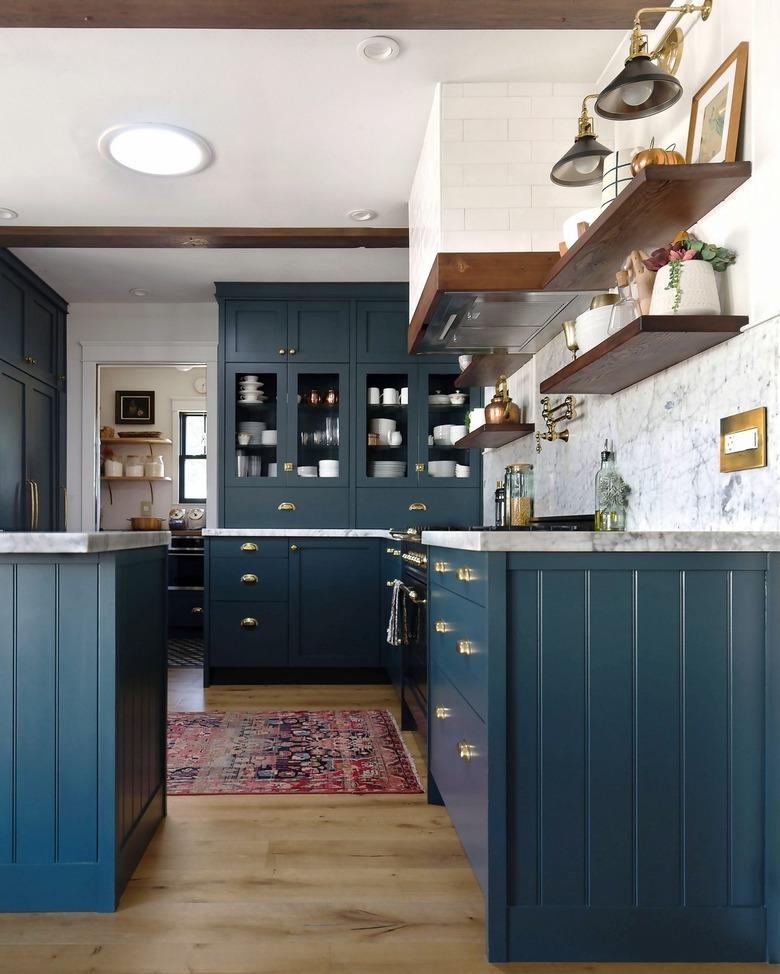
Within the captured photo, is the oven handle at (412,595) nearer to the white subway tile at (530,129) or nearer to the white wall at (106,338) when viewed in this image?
the white subway tile at (530,129)

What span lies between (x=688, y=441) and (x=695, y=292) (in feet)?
1.38

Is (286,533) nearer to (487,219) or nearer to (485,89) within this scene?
(487,219)

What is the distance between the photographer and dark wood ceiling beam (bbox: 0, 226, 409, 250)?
4.02 metres

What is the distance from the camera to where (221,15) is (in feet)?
7.30

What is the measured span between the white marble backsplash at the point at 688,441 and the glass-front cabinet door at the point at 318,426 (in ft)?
6.79

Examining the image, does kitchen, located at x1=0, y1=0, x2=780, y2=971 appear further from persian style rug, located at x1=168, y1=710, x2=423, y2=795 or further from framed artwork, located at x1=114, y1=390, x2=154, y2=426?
framed artwork, located at x1=114, y1=390, x2=154, y2=426

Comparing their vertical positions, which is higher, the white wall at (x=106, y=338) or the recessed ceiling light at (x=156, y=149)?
the recessed ceiling light at (x=156, y=149)

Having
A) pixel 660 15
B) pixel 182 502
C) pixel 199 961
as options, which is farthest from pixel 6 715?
pixel 182 502

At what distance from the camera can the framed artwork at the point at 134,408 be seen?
798 cm

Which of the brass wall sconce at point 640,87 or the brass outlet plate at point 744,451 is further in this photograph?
the brass wall sconce at point 640,87

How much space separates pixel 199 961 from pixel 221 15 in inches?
94.1

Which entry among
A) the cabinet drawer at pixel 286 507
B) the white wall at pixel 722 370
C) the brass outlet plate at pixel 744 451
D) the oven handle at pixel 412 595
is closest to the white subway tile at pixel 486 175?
the white wall at pixel 722 370

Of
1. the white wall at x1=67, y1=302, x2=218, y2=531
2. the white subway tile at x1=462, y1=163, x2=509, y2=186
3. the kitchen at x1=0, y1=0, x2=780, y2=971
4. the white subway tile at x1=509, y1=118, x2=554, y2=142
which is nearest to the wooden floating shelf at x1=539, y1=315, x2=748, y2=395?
the kitchen at x1=0, y1=0, x2=780, y2=971

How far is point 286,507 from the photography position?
4.92 m
